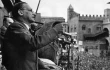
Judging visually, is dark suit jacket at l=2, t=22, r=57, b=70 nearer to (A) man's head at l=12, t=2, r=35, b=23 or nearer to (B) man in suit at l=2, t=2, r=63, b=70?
(B) man in suit at l=2, t=2, r=63, b=70

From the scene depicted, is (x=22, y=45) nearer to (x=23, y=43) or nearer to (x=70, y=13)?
(x=23, y=43)

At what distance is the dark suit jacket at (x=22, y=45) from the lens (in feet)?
10.6

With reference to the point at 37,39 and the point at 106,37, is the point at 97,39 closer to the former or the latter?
the point at 106,37

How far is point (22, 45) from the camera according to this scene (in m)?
3.27

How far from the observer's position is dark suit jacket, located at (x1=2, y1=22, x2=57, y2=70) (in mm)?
3227

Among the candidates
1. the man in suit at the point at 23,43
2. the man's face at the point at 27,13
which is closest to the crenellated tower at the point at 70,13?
the man's face at the point at 27,13

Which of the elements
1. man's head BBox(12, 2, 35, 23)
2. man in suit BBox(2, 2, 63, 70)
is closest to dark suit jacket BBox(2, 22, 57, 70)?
man in suit BBox(2, 2, 63, 70)

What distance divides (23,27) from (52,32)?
31cm

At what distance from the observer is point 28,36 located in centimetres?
322

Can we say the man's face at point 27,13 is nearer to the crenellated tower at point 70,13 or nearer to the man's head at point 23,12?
the man's head at point 23,12

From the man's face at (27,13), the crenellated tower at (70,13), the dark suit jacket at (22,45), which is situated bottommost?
the crenellated tower at (70,13)

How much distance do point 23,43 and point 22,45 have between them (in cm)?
3


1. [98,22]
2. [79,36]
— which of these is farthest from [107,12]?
[79,36]

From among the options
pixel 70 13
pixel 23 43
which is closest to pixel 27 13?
pixel 23 43
